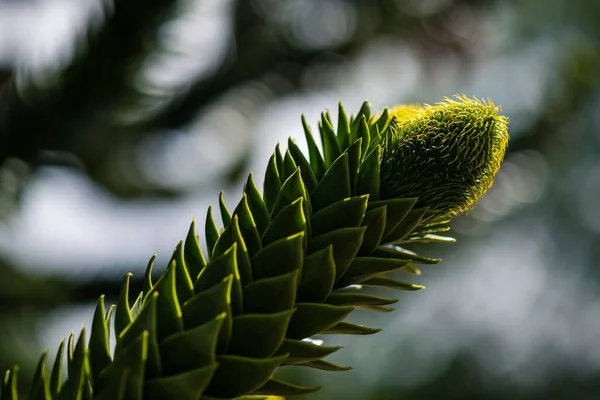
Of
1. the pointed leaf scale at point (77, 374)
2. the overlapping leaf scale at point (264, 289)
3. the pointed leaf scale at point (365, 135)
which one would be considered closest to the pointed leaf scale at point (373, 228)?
the overlapping leaf scale at point (264, 289)

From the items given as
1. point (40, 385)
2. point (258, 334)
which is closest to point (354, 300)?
point (258, 334)

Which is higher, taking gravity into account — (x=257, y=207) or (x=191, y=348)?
(x=257, y=207)

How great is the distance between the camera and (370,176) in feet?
2.62

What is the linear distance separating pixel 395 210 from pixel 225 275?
223mm

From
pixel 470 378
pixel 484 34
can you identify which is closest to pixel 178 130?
pixel 484 34

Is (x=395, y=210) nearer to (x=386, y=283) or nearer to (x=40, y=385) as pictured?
(x=386, y=283)

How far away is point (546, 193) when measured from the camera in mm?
9523

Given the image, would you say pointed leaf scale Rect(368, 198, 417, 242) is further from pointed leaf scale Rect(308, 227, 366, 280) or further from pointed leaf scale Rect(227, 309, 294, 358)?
pointed leaf scale Rect(227, 309, 294, 358)

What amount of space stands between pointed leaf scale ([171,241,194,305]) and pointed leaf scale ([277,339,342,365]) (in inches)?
4.5

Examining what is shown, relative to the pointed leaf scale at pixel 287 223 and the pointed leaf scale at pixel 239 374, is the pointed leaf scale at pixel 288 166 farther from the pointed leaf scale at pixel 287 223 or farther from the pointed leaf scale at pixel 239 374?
the pointed leaf scale at pixel 239 374

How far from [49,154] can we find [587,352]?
31.8ft

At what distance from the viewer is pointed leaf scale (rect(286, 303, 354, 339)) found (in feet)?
2.34

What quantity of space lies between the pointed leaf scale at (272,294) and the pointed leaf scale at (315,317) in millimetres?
21

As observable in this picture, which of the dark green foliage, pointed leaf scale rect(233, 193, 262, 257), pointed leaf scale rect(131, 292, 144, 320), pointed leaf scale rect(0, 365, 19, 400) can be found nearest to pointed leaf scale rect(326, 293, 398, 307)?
the dark green foliage
